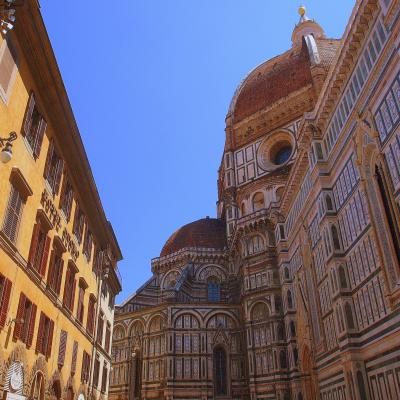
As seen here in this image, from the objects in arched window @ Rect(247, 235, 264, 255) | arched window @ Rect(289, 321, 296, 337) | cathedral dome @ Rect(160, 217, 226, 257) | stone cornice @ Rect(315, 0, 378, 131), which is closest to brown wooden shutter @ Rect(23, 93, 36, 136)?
stone cornice @ Rect(315, 0, 378, 131)

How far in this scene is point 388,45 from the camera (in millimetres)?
16688

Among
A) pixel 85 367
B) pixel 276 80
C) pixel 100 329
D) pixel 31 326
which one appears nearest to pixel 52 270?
pixel 31 326

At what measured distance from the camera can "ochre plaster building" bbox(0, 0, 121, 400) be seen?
12250mm

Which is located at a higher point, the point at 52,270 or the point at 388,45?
the point at 388,45

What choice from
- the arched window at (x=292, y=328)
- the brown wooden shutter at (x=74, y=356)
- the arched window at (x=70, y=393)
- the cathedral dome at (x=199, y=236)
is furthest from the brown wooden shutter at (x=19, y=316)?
the cathedral dome at (x=199, y=236)

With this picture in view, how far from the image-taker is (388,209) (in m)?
17.4

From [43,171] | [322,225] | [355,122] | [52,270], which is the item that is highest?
[355,122]

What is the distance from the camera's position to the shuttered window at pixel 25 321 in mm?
12602

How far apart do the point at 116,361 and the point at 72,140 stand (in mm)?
30372

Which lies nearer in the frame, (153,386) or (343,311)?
(343,311)

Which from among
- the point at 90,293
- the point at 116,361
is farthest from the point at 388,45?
the point at 116,361

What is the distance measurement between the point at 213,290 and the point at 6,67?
3746cm

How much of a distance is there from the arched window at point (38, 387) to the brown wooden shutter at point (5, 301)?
139 inches

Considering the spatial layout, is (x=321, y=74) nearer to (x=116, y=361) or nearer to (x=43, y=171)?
(x=116, y=361)
